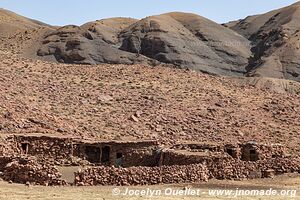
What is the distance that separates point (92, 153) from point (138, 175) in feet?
21.5

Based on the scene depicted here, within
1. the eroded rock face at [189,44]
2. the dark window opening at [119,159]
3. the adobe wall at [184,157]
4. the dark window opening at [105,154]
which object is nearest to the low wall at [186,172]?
the adobe wall at [184,157]

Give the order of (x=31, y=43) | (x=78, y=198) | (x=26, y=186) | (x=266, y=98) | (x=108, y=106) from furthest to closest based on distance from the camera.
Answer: (x=31, y=43) < (x=266, y=98) < (x=108, y=106) < (x=26, y=186) < (x=78, y=198)

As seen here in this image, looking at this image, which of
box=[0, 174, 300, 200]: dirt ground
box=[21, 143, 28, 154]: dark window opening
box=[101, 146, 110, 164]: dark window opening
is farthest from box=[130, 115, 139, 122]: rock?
box=[0, 174, 300, 200]: dirt ground

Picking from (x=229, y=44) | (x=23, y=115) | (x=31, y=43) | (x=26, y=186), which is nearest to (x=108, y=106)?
(x=23, y=115)

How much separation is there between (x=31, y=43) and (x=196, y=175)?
42873 millimetres

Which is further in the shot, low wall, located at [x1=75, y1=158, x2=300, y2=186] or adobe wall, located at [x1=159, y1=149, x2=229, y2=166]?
adobe wall, located at [x1=159, y1=149, x2=229, y2=166]

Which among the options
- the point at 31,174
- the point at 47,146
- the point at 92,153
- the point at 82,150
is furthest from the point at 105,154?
the point at 31,174

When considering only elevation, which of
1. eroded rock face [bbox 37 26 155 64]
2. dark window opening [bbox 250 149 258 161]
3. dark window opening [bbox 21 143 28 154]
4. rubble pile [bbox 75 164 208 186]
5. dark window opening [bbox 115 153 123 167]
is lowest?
dark window opening [bbox 115 153 123 167]

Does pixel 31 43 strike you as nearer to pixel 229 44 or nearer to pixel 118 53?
pixel 118 53

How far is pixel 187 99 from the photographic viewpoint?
36594 mm

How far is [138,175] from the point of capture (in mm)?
18516

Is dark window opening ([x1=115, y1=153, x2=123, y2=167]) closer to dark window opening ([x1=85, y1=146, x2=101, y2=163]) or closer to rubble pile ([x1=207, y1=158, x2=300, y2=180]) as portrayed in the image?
dark window opening ([x1=85, y1=146, x2=101, y2=163])

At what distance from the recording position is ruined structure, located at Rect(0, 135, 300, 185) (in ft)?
59.6

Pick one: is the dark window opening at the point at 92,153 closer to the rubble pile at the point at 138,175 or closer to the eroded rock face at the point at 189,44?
the rubble pile at the point at 138,175
